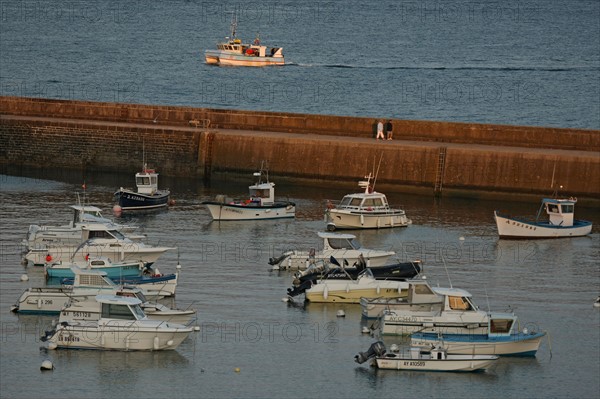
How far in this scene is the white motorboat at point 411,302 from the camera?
108 feet

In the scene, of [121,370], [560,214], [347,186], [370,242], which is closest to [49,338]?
[121,370]

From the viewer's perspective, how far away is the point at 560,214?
45.3 metres

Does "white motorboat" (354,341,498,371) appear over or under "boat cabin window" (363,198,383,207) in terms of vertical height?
under

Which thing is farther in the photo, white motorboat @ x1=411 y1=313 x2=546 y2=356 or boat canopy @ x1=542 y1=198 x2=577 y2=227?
boat canopy @ x1=542 y1=198 x2=577 y2=227

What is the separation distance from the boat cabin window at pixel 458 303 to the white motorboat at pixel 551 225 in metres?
13.2

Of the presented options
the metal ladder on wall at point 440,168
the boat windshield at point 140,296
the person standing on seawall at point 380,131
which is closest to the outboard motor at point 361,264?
the boat windshield at point 140,296

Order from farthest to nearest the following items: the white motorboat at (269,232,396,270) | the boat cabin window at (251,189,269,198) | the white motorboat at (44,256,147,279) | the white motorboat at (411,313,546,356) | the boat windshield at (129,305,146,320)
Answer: the boat cabin window at (251,189,269,198) → the white motorboat at (269,232,396,270) → the white motorboat at (44,256,147,279) → the white motorboat at (411,313,546,356) → the boat windshield at (129,305,146,320)

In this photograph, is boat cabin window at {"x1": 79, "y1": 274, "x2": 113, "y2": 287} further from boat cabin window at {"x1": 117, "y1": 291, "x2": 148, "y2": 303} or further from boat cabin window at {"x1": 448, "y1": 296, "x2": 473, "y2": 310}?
boat cabin window at {"x1": 448, "y1": 296, "x2": 473, "y2": 310}

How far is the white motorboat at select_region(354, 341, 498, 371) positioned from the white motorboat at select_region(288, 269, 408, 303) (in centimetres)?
467

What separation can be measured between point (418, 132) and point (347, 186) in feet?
14.3

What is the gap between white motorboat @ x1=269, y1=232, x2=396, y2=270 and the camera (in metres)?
37.9

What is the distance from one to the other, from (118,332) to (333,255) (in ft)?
28.8

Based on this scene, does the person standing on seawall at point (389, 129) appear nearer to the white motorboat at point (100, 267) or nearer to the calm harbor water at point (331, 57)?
the white motorboat at point (100, 267)

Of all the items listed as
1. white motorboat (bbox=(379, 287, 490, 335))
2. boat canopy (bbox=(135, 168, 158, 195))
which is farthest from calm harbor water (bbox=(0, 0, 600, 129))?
white motorboat (bbox=(379, 287, 490, 335))
